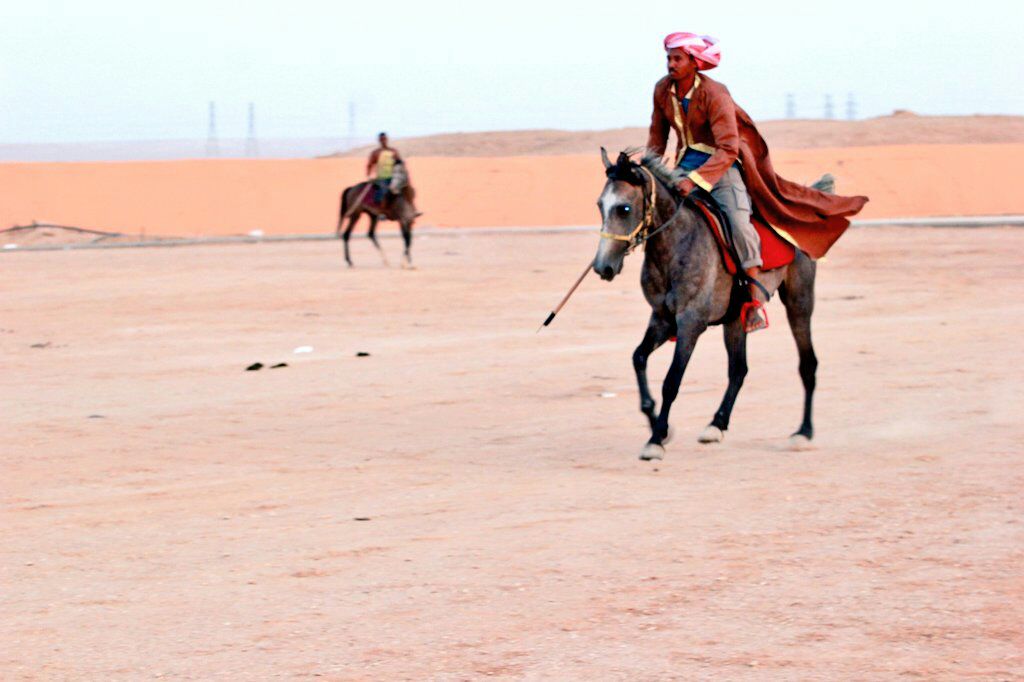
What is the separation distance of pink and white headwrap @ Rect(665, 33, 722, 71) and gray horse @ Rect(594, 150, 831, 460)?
2.28ft

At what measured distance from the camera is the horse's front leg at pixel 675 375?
10125 mm

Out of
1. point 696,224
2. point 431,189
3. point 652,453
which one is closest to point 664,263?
point 696,224

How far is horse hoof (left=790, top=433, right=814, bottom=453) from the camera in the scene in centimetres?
1059

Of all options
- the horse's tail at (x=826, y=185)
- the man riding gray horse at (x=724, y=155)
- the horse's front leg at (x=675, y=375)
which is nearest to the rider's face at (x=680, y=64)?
the man riding gray horse at (x=724, y=155)

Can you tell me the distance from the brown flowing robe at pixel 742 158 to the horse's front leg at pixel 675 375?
0.83 metres

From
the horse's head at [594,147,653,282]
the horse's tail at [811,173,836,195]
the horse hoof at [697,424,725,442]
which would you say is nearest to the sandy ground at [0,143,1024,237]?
the horse's tail at [811,173,836,195]

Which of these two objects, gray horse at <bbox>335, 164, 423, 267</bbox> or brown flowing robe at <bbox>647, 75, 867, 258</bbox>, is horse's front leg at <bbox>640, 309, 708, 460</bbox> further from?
gray horse at <bbox>335, 164, 423, 267</bbox>

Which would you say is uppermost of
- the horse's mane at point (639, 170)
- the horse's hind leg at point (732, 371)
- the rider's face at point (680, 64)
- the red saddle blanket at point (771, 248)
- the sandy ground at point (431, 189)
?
the rider's face at point (680, 64)

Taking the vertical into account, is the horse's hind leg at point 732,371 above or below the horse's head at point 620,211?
below

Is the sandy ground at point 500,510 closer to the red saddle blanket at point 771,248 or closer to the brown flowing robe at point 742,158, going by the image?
the red saddle blanket at point 771,248

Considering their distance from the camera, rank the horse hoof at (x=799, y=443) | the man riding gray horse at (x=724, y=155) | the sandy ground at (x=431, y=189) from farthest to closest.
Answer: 1. the sandy ground at (x=431, y=189)
2. the horse hoof at (x=799, y=443)
3. the man riding gray horse at (x=724, y=155)

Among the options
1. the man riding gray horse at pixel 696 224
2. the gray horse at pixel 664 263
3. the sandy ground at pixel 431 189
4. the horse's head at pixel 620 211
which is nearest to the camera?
the horse's head at pixel 620 211

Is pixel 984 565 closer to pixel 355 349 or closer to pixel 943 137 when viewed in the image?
pixel 355 349

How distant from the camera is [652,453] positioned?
1011 cm
